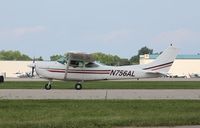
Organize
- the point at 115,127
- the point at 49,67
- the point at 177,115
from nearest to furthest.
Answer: the point at 115,127
the point at 177,115
the point at 49,67

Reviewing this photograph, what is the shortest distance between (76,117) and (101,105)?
396 centimetres

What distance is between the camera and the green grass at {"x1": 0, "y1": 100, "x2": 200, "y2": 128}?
1227 cm

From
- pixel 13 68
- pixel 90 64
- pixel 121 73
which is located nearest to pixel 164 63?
pixel 121 73

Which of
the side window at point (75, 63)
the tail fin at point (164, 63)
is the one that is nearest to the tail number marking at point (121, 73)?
the tail fin at point (164, 63)

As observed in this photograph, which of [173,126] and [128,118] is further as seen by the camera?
[128,118]

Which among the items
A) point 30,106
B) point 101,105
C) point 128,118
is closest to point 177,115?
point 128,118

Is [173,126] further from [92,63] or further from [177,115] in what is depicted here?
[92,63]

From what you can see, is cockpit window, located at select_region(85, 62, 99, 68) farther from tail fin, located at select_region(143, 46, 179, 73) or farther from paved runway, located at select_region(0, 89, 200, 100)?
paved runway, located at select_region(0, 89, 200, 100)

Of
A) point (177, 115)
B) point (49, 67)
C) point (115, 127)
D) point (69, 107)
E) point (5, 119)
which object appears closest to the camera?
point (115, 127)

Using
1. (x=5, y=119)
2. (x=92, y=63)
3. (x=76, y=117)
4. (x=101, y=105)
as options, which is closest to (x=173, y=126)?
(x=76, y=117)

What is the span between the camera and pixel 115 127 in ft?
39.5

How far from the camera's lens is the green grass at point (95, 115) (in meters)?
12.3

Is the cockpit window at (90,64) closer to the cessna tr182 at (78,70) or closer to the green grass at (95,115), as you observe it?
the cessna tr182 at (78,70)

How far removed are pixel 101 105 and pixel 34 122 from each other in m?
5.40
